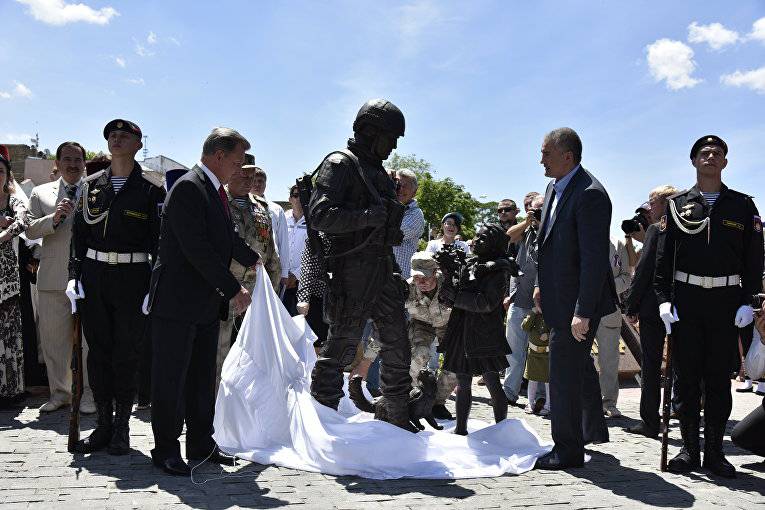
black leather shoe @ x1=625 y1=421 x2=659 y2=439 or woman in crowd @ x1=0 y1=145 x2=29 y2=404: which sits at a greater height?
woman in crowd @ x1=0 y1=145 x2=29 y2=404

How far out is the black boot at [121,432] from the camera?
5.27m

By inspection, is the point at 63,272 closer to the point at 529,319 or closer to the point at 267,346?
the point at 267,346

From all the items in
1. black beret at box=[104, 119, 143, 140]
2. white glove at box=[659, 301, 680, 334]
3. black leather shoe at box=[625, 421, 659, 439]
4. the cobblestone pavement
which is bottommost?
the cobblestone pavement

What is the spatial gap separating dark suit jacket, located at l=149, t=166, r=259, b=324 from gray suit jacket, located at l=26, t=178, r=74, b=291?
104 inches

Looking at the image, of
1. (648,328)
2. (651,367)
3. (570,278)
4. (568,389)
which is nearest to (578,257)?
(570,278)

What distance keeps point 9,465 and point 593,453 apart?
14.5ft

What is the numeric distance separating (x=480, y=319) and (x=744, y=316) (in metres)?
1.96

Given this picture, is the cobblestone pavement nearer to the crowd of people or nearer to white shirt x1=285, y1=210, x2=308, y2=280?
the crowd of people

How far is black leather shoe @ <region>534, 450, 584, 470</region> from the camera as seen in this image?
17.1ft

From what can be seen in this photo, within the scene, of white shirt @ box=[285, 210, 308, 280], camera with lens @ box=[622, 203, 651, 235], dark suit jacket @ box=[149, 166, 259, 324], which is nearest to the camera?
dark suit jacket @ box=[149, 166, 259, 324]

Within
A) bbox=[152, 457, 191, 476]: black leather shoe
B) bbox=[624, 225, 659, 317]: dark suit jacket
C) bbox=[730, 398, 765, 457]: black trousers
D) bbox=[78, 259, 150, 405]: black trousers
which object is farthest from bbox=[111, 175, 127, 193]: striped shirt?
bbox=[730, 398, 765, 457]: black trousers

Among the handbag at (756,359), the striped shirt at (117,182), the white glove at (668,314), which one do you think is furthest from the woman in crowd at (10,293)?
the handbag at (756,359)

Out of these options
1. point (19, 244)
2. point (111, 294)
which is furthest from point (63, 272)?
point (111, 294)

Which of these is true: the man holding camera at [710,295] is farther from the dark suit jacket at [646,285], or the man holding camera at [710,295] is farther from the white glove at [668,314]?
the dark suit jacket at [646,285]
